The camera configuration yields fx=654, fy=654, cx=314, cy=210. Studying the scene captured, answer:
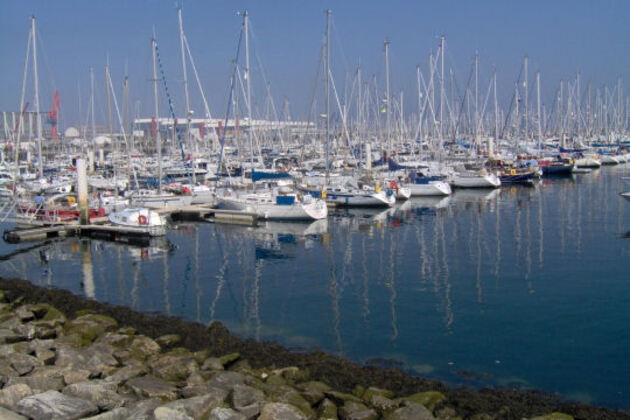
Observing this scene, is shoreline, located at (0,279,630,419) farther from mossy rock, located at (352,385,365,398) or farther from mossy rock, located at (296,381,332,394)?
mossy rock, located at (296,381,332,394)

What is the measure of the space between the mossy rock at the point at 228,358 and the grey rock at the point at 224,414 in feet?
9.03

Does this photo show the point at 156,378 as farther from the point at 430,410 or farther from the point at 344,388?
the point at 430,410

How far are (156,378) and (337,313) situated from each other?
6.63 metres

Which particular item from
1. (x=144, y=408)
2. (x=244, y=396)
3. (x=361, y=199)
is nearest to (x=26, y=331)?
(x=144, y=408)

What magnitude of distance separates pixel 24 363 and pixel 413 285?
38.4ft

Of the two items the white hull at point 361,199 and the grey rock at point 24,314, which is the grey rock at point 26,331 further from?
the white hull at point 361,199

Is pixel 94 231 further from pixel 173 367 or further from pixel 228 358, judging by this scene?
pixel 173 367

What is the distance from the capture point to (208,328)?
616 inches

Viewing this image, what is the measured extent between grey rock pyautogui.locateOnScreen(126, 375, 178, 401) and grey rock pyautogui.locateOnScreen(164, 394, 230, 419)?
525mm

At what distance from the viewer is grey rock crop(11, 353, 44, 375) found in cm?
1229

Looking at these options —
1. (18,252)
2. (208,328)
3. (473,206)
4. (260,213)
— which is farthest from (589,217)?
(18,252)

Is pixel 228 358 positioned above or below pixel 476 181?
below

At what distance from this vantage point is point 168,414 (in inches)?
384

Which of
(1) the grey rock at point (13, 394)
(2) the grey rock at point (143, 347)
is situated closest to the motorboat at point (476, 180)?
(2) the grey rock at point (143, 347)
